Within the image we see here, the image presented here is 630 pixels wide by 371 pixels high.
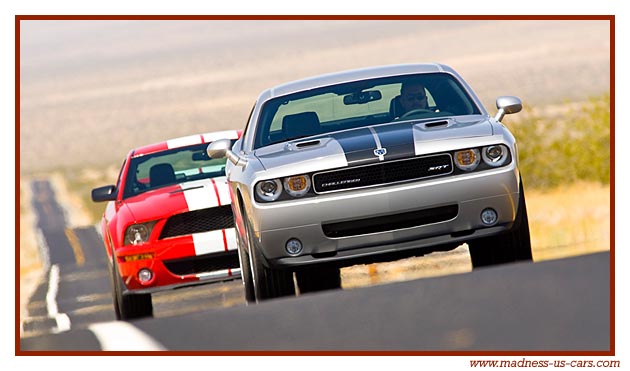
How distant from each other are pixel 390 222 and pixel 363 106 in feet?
5.49

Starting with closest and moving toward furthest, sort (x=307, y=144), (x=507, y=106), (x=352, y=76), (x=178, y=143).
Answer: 1. (x=307, y=144)
2. (x=507, y=106)
3. (x=352, y=76)
4. (x=178, y=143)

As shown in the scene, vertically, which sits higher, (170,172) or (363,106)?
(363,106)

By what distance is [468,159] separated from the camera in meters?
9.01

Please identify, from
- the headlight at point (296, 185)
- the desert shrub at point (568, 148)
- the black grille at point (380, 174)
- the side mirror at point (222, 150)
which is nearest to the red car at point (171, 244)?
the side mirror at point (222, 150)

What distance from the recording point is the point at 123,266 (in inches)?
446

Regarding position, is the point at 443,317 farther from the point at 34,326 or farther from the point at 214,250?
the point at 34,326

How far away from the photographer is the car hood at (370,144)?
889 cm

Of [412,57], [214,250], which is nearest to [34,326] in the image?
[214,250]

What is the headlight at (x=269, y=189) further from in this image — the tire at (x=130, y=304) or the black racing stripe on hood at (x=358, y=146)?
the tire at (x=130, y=304)

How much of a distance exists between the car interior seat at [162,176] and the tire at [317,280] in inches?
64.6

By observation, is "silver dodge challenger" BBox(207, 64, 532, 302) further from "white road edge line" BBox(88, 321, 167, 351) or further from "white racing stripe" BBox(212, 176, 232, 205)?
"white racing stripe" BBox(212, 176, 232, 205)

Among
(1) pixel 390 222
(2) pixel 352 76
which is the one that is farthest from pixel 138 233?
(1) pixel 390 222

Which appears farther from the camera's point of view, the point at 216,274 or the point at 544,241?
the point at 544,241

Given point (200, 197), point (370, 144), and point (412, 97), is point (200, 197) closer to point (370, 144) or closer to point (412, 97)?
point (412, 97)
